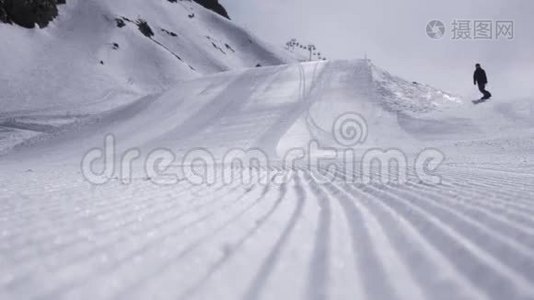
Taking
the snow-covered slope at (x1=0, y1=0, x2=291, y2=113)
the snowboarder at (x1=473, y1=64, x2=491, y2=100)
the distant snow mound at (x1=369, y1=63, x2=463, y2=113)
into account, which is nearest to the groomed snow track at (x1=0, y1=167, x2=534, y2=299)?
the distant snow mound at (x1=369, y1=63, x2=463, y2=113)

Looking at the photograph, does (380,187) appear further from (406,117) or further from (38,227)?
(406,117)

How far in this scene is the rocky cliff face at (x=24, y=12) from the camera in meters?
26.4

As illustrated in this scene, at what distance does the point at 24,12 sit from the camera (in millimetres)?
27016

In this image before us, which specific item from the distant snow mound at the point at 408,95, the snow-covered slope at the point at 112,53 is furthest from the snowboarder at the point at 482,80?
the snow-covered slope at the point at 112,53

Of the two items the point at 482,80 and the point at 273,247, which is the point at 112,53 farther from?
the point at 273,247

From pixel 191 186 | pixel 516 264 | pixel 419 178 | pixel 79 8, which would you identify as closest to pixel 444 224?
pixel 516 264

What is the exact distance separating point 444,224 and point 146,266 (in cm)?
157

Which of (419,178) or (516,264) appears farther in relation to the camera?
(419,178)

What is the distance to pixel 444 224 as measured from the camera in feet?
8.02
